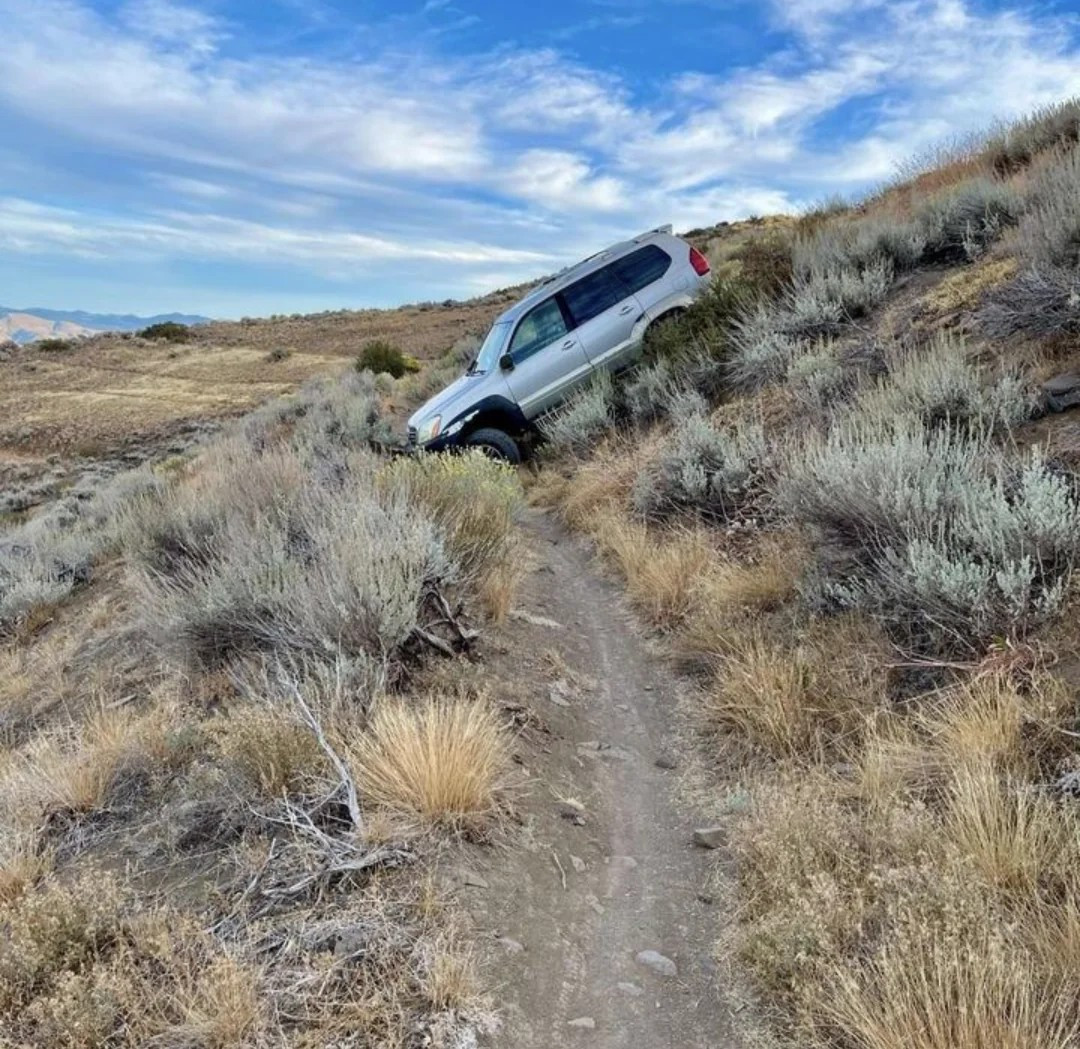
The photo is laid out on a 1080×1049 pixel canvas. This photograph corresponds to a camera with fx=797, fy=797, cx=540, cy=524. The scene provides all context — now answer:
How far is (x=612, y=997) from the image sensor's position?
258cm

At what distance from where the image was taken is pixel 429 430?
10.2 metres

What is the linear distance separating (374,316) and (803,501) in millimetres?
55817

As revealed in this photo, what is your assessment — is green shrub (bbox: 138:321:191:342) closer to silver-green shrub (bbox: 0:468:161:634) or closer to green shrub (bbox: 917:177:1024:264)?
silver-green shrub (bbox: 0:468:161:634)

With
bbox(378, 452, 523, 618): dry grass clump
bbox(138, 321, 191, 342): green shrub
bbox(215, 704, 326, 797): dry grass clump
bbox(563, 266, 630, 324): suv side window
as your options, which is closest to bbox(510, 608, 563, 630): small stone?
bbox(378, 452, 523, 618): dry grass clump

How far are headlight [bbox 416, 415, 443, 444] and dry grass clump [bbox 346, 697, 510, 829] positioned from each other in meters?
6.89

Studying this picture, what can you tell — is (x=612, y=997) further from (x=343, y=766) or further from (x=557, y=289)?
(x=557, y=289)

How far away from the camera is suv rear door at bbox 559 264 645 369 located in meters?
10.6

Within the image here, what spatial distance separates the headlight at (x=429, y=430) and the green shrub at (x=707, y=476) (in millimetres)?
3466

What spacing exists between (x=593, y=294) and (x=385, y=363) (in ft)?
57.5

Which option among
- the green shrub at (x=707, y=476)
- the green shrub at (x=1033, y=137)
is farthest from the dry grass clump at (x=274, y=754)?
the green shrub at (x=1033, y=137)

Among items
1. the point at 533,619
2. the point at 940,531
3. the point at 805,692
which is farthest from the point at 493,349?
the point at 805,692

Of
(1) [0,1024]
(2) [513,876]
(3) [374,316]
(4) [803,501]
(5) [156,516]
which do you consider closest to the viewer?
(1) [0,1024]

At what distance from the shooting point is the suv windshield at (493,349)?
10609mm

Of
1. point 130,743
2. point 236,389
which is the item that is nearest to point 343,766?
point 130,743
